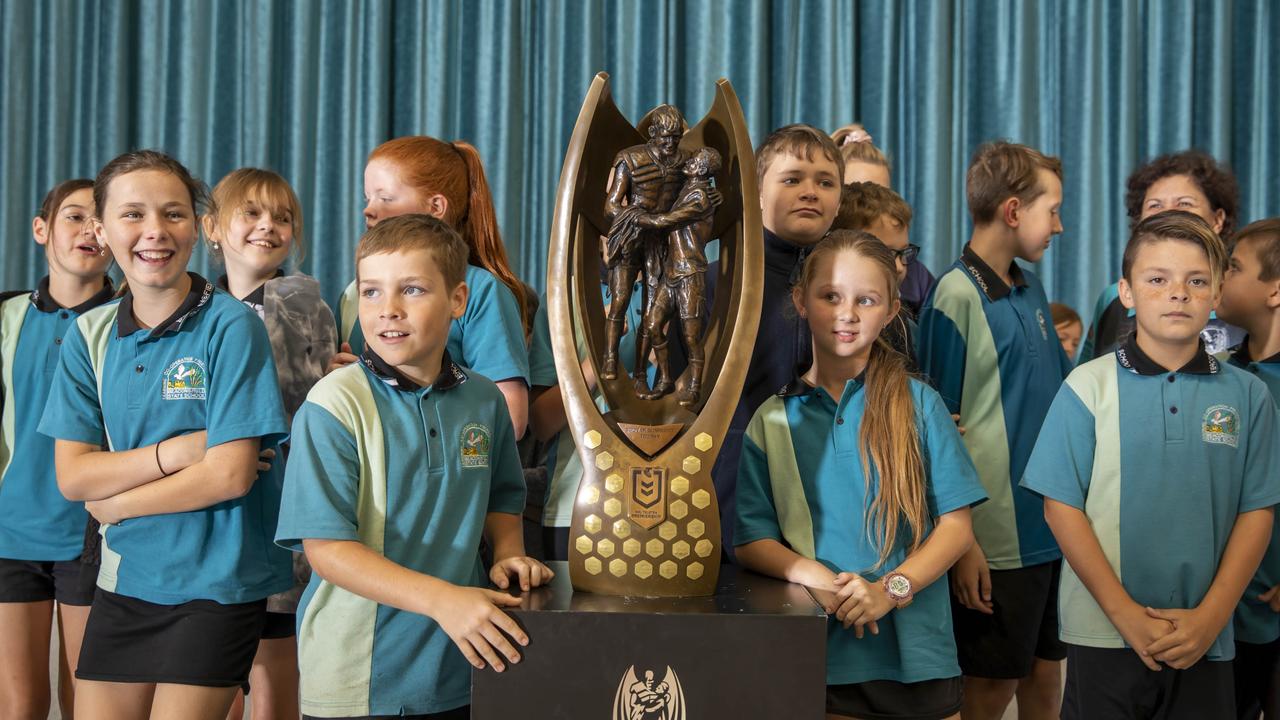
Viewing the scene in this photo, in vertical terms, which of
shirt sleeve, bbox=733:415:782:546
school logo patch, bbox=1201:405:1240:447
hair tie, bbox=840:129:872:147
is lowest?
shirt sleeve, bbox=733:415:782:546

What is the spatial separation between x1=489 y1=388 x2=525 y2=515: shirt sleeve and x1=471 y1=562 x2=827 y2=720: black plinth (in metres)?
0.35

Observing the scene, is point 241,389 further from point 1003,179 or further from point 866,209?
point 1003,179

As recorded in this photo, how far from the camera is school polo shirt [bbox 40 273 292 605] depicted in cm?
169

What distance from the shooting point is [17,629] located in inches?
89.8

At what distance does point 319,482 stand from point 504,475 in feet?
0.96

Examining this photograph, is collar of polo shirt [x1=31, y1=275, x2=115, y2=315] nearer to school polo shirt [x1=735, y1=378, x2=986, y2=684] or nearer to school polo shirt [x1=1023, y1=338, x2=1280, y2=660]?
school polo shirt [x1=735, y1=378, x2=986, y2=684]

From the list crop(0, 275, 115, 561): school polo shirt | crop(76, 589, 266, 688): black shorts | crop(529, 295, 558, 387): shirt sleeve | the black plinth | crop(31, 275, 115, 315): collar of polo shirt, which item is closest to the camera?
the black plinth

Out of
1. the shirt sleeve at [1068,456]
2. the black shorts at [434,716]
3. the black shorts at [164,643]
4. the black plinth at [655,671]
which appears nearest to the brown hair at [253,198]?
the black shorts at [164,643]

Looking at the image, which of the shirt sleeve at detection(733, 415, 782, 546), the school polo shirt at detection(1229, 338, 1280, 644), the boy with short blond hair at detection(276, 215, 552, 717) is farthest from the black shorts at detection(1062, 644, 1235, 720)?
the boy with short blond hair at detection(276, 215, 552, 717)

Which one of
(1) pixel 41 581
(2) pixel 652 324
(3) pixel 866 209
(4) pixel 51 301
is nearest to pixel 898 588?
(2) pixel 652 324

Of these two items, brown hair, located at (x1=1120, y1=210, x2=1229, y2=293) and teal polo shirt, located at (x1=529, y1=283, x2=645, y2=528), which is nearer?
brown hair, located at (x1=1120, y1=210, x2=1229, y2=293)

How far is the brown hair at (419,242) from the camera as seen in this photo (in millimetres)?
1544

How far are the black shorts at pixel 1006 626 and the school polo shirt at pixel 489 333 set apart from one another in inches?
38.3

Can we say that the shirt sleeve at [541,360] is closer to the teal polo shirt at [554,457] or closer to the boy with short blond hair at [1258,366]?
the teal polo shirt at [554,457]
